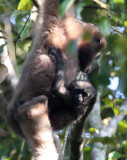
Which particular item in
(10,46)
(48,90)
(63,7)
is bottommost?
(48,90)

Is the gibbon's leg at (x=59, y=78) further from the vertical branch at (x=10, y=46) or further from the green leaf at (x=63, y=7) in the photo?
the green leaf at (x=63, y=7)

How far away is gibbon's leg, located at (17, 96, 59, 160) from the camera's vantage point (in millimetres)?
4230

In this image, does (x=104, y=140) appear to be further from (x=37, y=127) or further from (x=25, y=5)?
(x=25, y=5)

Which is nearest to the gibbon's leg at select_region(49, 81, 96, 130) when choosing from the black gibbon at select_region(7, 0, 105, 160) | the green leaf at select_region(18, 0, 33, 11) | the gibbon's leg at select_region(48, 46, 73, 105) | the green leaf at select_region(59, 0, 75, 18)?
the black gibbon at select_region(7, 0, 105, 160)

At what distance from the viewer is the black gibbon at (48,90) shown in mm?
4312

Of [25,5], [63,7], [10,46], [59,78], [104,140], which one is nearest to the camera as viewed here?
[63,7]

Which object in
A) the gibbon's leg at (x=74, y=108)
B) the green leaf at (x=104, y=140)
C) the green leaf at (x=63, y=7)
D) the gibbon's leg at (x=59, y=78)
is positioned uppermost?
the green leaf at (x=63, y=7)

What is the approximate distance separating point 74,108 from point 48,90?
0.57 metres

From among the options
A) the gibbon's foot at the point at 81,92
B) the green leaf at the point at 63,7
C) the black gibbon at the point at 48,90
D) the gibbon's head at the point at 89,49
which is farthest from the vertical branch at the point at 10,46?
the gibbon's head at the point at 89,49

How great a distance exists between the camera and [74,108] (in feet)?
16.0

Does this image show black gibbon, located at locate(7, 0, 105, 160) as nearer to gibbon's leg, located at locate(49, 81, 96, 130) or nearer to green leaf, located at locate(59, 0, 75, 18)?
gibbon's leg, located at locate(49, 81, 96, 130)

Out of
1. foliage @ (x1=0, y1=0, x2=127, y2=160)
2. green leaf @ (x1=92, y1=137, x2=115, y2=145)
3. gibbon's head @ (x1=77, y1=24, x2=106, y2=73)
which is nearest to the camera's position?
foliage @ (x1=0, y1=0, x2=127, y2=160)

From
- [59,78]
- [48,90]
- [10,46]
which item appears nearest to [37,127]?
[48,90]

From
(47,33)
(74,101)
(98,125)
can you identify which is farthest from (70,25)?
(98,125)
